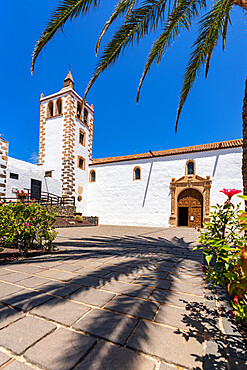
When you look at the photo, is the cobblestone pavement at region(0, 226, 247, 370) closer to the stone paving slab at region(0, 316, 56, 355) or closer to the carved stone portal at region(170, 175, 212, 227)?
the stone paving slab at region(0, 316, 56, 355)

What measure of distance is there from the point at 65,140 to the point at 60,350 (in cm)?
1599

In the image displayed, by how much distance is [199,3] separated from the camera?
11.7 feet

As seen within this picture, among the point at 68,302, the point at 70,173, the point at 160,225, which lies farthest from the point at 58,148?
the point at 68,302

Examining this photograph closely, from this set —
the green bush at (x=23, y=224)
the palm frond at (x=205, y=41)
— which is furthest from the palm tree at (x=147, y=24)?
the green bush at (x=23, y=224)

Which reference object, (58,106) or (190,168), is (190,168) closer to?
(190,168)

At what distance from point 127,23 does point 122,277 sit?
4.74m

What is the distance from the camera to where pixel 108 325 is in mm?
1497

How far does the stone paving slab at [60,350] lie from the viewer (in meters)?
1.12

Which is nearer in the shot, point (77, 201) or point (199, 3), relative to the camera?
point (199, 3)

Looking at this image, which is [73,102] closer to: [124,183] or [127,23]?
[124,183]

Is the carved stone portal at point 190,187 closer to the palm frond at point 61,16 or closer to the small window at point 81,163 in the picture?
the small window at point 81,163

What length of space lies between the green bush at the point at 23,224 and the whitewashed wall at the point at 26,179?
28.8 feet

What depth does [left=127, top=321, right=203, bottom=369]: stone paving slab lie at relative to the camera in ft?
3.85

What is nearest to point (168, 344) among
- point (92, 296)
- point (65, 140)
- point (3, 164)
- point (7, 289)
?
point (92, 296)
